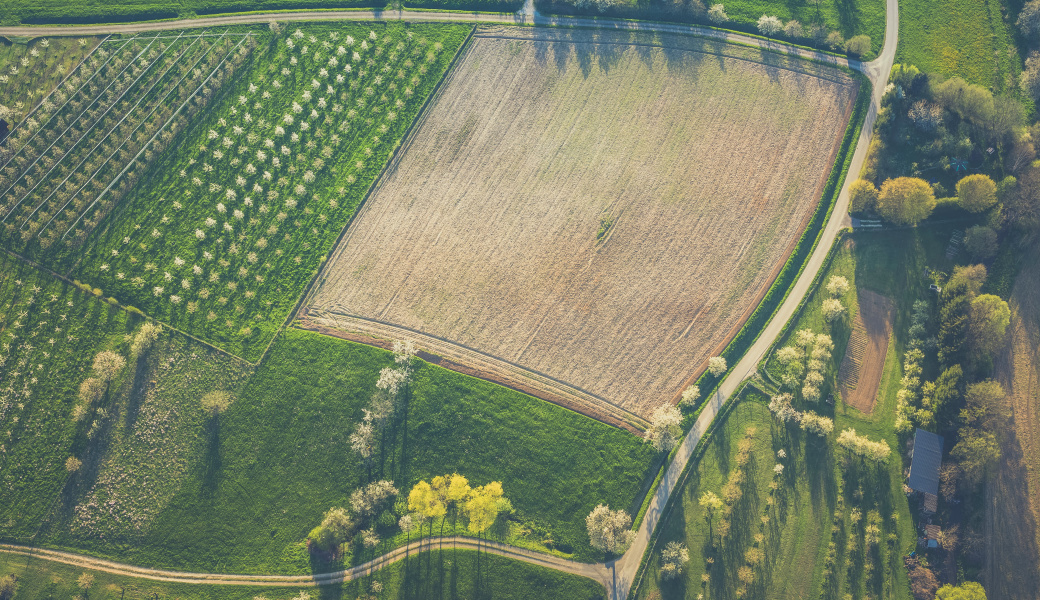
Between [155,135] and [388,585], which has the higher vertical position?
[155,135]

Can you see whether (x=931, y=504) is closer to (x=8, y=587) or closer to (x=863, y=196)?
(x=863, y=196)

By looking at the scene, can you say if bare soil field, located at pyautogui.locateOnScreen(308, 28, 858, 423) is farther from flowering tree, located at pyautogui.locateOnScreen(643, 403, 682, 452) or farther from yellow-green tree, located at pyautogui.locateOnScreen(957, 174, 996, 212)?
yellow-green tree, located at pyautogui.locateOnScreen(957, 174, 996, 212)

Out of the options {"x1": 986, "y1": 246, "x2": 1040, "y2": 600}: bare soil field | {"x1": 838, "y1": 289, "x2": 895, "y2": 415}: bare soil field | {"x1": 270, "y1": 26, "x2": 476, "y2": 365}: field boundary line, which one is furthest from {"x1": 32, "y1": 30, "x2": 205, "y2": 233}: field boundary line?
{"x1": 986, "y1": 246, "x2": 1040, "y2": 600}: bare soil field

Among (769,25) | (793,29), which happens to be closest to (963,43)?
(793,29)

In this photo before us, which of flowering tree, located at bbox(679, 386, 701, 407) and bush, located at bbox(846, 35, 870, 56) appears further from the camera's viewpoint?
bush, located at bbox(846, 35, 870, 56)

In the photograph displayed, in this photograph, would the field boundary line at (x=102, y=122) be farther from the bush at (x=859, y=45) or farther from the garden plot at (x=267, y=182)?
the bush at (x=859, y=45)
